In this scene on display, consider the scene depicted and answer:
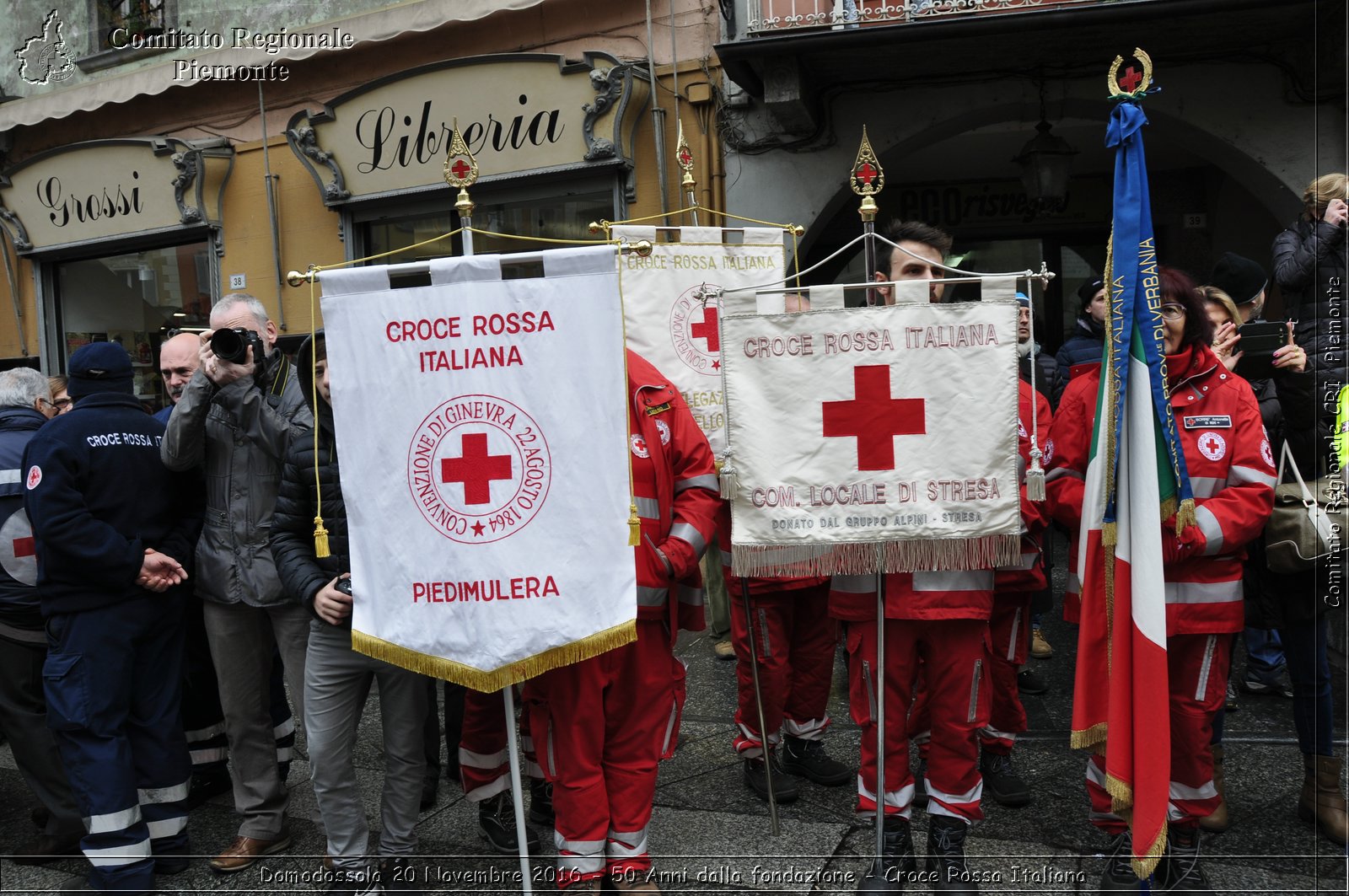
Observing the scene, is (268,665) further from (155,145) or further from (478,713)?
(155,145)

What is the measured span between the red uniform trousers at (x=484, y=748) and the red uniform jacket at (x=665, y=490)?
2.43ft

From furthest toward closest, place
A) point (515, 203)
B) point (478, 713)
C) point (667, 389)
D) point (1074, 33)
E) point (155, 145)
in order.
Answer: point (155, 145), point (515, 203), point (1074, 33), point (478, 713), point (667, 389)

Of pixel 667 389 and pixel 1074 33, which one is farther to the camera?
pixel 1074 33

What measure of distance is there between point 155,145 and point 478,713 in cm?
751

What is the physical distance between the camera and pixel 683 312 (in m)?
4.28

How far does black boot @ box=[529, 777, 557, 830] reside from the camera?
380cm

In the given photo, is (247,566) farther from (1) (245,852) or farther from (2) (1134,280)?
(2) (1134,280)

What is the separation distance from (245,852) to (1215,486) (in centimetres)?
340

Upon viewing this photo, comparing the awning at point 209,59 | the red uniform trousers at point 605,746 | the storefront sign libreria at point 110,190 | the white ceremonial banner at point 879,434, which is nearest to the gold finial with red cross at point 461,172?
the white ceremonial banner at point 879,434

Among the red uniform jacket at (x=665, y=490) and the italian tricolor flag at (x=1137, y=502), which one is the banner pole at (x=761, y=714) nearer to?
the red uniform jacket at (x=665, y=490)

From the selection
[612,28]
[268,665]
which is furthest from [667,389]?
[612,28]

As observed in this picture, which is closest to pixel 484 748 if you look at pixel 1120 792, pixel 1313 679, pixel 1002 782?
pixel 1002 782

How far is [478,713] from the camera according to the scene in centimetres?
356

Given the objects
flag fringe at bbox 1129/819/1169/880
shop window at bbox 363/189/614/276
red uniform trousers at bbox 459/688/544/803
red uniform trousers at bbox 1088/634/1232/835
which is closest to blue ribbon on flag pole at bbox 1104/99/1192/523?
red uniform trousers at bbox 1088/634/1232/835
